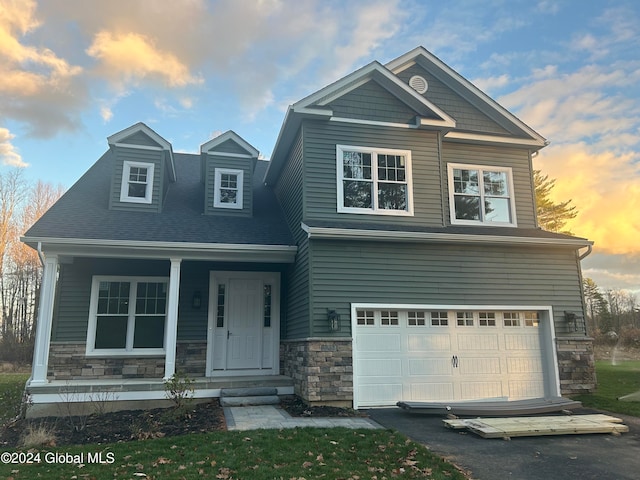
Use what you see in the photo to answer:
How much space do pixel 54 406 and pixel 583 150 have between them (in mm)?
17850

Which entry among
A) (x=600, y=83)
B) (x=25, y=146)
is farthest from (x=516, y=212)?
(x=25, y=146)

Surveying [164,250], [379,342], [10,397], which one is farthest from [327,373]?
[10,397]

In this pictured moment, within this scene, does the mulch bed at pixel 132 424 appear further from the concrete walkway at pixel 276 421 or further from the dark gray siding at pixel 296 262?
the dark gray siding at pixel 296 262

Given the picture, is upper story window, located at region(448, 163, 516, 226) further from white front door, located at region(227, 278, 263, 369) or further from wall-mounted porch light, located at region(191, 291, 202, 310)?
wall-mounted porch light, located at region(191, 291, 202, 310)

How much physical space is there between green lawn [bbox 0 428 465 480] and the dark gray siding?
9.24 feet

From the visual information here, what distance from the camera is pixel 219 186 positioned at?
11.5 meters

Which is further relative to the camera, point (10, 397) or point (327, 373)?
point (10, 397)

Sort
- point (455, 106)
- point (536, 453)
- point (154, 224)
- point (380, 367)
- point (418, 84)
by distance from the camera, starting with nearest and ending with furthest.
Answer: point (536, 453)
point (380, 367)
point (154, 224)
point (418, 84)
point (455, 106)

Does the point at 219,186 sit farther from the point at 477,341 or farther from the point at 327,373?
the point at 477,341

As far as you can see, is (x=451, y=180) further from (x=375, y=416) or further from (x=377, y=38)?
(x=375, y=416)

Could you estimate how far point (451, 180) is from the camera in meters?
10.3

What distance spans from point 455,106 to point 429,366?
652 centimetres

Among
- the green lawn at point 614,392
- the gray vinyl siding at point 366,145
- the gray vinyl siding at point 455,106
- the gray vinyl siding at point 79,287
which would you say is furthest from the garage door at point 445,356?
the gray vinyl siding at point 79,287

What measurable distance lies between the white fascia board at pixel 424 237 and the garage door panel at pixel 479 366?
8.00 feet
